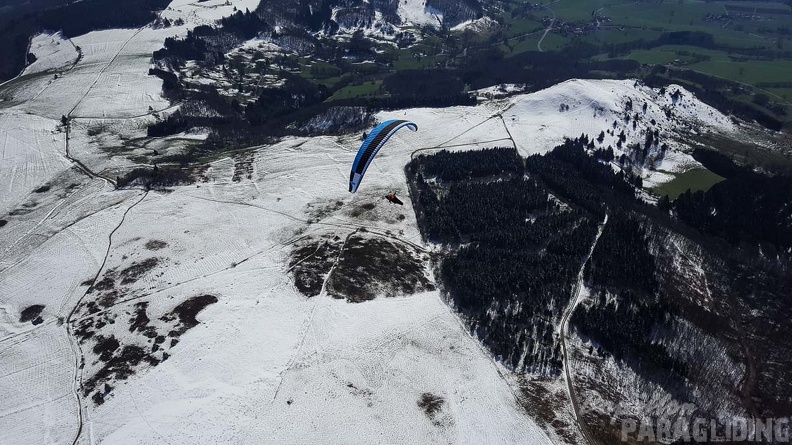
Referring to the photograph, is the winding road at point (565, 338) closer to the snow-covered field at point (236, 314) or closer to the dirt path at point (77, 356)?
the snow-covered field at point (236, 314)

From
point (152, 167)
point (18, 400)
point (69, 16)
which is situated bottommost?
point (18, 400)

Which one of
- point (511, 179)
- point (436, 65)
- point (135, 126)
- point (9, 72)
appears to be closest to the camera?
point (511, 179)

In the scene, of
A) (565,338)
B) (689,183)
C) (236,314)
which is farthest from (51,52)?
(689,183)

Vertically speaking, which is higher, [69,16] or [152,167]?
[69,16]

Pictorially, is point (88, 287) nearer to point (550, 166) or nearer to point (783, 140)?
point (550, 166)

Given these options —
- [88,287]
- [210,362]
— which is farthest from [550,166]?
[88,287]
